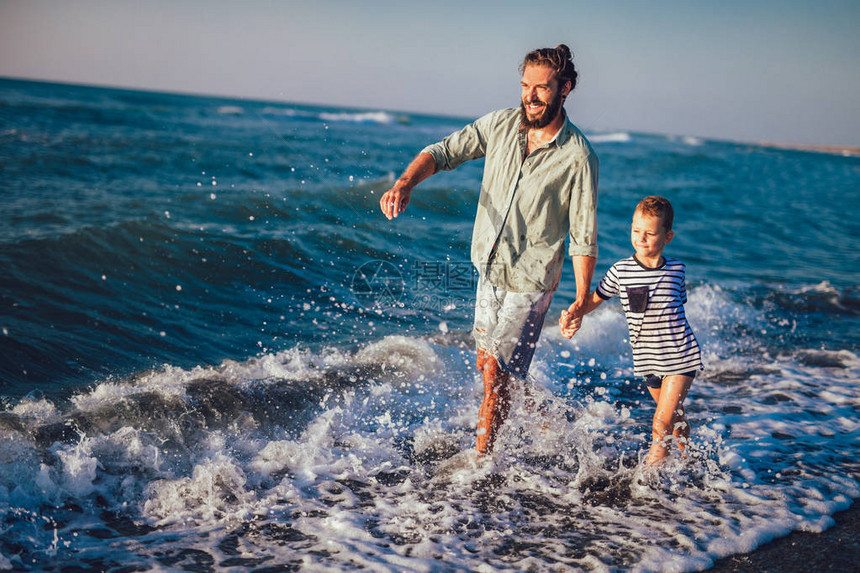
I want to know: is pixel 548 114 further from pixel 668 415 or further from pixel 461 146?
pixel 668 415

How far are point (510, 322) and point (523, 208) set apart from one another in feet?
2.20

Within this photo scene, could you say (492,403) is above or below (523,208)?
below

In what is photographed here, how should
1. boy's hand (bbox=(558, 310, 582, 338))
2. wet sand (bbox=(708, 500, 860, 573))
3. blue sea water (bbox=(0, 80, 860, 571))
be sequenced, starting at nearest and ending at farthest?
wet sand (bbox=(708, 500, 860, 573))
blue sea water (bbox=(0, 80, 860, 571))
boy's hand (bbox=(558, 310, 582, 338))

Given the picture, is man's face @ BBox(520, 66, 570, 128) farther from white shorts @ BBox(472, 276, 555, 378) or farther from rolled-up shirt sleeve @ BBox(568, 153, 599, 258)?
white shorts @ BBox(472, 276, 555, 378)

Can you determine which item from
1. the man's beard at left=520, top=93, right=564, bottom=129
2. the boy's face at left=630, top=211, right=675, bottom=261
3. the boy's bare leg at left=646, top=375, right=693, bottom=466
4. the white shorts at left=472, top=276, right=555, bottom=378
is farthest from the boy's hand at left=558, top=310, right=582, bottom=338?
the man's beard at left=520, top=93, right=564, bottom=129

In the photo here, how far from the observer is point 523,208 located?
365cm

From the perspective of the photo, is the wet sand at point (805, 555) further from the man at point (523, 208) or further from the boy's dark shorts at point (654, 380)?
the man at point (523, 208)

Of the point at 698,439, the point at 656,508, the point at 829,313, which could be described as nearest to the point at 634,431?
the point at 698,439

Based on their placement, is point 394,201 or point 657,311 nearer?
point 394,201

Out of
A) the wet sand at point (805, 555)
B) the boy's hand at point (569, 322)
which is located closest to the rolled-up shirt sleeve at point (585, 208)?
the boy's hand at point (569, 322)

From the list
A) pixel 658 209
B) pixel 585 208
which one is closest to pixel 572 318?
pixel 585 208

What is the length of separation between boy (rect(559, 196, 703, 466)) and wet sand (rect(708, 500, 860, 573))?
0.77m

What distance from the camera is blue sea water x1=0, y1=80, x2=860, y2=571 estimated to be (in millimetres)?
3340

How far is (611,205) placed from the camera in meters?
16.1
